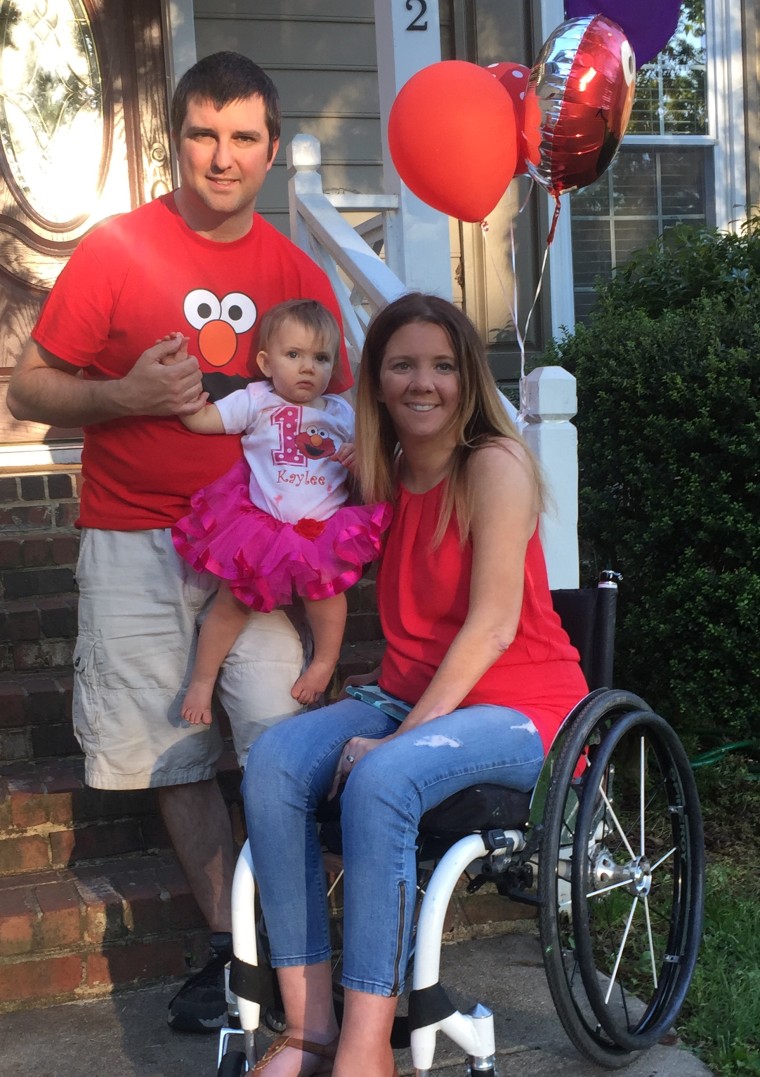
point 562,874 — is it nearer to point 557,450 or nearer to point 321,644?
point 321,644

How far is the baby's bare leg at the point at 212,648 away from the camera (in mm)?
2662

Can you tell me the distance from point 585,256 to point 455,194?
10.1ft

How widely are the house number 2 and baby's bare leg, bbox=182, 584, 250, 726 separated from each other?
2916mm

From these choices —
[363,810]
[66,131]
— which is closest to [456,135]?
[363,810]

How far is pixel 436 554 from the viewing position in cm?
246

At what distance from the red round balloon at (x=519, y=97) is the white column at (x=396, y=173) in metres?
0.85

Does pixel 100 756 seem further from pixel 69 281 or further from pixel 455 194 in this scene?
pixel 455 194

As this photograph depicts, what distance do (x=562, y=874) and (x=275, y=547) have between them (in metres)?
0.89

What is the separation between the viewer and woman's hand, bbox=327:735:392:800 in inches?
90.1

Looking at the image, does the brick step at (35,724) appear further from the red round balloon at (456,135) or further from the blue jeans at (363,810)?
the red round balloon at (456,135)

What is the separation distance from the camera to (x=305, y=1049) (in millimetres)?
2193

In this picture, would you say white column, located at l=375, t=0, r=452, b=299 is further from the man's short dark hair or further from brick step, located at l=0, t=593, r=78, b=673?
the man's short dark hair

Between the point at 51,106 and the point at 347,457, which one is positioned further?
the point at 51,106

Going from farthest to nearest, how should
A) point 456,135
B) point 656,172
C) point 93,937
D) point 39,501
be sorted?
point 656,172 < point 39,501 < point 456,135 < point 93,937
